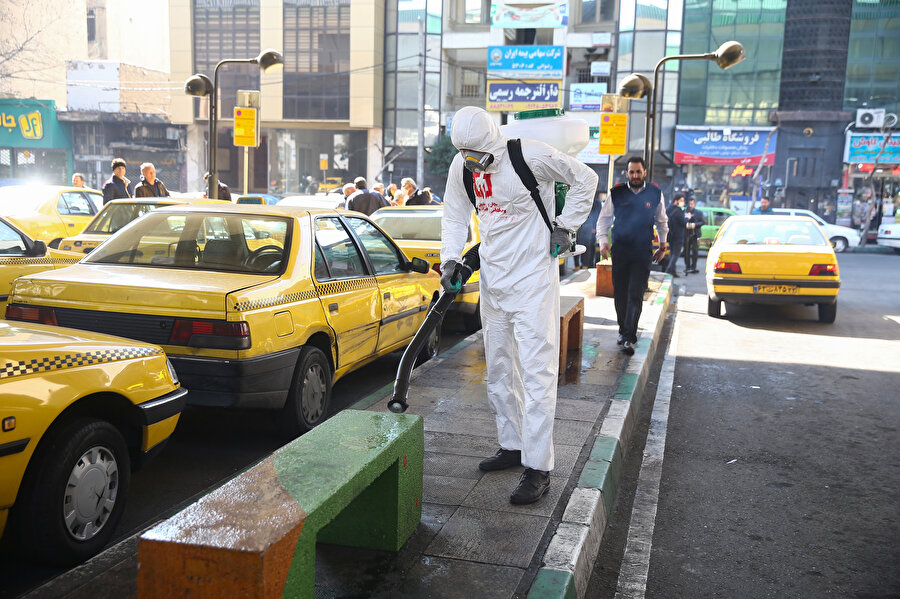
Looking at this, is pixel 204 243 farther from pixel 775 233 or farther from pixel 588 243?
pixel 588 243

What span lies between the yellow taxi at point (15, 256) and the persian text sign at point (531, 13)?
Answer: 32.7 meters

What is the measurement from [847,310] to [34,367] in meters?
12.5

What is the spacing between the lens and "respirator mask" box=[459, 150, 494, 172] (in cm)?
406

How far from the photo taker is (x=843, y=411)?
260 inches

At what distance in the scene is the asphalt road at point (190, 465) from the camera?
3.43 metres

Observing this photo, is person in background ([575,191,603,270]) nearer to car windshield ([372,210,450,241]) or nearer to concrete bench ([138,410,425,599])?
car windshield ([372,210,450,241])

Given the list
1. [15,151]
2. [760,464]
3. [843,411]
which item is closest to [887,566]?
[760,464]

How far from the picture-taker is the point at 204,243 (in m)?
Answer: 5.47

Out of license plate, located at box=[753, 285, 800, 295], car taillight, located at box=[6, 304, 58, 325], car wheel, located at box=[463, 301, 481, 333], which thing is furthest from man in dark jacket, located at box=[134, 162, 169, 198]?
license plate, located at box=[753, 285, 800, 295]

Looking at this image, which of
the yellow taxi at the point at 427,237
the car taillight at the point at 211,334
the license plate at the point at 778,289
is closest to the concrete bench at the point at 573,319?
the yellow taxi at the point at 427,237

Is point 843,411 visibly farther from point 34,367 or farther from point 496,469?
point 34,367

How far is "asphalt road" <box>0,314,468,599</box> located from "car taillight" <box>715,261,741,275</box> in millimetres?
6268

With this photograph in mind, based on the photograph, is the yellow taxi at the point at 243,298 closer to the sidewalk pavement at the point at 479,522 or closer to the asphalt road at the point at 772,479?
the sidewalk pavement at the point at 479,522

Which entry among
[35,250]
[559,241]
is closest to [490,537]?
[559,241]
